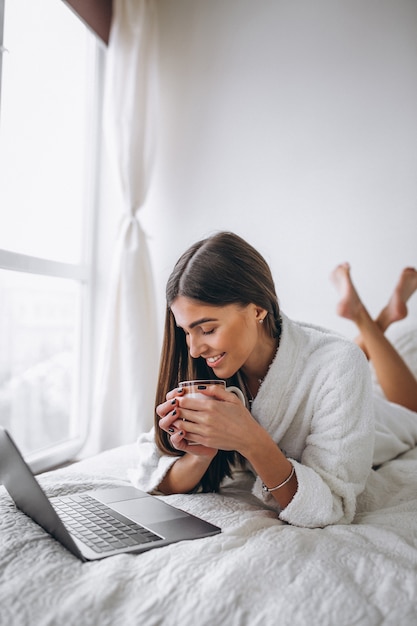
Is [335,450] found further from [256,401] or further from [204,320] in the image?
[204,320]

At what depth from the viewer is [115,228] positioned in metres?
2.83

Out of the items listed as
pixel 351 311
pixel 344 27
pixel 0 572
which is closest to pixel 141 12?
pixel 344 27

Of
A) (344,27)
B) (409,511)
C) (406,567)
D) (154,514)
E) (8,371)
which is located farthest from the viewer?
(344,27)

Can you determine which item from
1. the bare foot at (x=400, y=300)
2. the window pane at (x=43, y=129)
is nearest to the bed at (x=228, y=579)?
the bare foot at (x=400, y=300)

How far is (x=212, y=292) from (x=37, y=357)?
4.32 ft

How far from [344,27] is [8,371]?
86.2 inches

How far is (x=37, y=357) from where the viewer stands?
2334 mm

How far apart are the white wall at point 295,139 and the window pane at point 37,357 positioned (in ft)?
1.72

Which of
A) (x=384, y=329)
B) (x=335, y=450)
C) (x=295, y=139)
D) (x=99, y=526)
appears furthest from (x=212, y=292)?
(x=295, y=139)

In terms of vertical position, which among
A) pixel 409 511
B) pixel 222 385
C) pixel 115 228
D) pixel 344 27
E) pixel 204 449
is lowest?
pixel 409 511

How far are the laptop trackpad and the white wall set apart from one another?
1.57 meters

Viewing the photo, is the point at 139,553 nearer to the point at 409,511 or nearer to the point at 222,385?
the point at 222,385

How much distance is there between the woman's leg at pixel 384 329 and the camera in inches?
82.9

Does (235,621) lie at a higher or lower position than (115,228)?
lower
